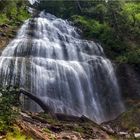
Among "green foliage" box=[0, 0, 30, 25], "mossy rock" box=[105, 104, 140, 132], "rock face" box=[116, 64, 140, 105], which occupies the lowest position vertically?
"mossy rock" box=[105, 104, 140, 132]

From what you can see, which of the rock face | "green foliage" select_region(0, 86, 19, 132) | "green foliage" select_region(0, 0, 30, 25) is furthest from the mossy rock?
"green foliage" select_region(0, 0, 30, 25)

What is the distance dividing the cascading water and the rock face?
0.74 m

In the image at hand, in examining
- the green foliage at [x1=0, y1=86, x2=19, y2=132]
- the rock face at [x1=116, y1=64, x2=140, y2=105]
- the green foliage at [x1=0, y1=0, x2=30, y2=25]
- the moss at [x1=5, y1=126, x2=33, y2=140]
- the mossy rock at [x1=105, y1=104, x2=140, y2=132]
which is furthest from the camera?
the green foliage at [x1=0, y1=0, x2=30, y2=25]

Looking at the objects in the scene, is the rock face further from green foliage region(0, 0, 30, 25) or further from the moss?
the moss

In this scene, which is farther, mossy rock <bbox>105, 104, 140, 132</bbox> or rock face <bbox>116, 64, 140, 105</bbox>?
rock face <bbox>116, 64, 140, 105</bbox>

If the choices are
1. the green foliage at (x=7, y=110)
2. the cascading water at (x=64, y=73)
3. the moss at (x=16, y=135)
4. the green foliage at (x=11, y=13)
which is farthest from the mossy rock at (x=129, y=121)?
the green foliage at (x=11, y=13)

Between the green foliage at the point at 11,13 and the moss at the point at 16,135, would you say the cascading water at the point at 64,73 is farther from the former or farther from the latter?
the moss at the point at 16,135

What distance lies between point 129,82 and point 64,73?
7220 mm

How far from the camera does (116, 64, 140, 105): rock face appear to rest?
3500 centimetres

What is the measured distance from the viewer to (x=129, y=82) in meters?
36.4

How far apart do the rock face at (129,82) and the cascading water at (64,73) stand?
737 mm

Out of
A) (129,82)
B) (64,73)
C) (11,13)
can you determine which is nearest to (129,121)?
(64,73)

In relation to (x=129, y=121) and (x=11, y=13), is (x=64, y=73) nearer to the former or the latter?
(x=129, y=121)

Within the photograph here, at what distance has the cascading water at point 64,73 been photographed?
3039 centimetres
